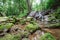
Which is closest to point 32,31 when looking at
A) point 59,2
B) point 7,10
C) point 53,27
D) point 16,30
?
point 16,30

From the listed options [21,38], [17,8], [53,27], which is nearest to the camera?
[21,38]

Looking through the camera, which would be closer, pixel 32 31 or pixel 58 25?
pixel 32 31

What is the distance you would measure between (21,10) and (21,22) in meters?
11.4

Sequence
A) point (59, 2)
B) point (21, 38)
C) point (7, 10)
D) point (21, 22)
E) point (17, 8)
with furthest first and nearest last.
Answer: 1. point (17, 8)
2. point (7, 10)
3. point (59, 2)
4. point (21, 22)
5. point (21, 38)

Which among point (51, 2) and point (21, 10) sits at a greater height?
point (51, 2)

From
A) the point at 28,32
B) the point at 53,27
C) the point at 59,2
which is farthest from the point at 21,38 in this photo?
the point at 59,2

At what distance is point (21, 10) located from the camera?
19.5m

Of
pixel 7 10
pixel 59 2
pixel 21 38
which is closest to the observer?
pixel 21 38

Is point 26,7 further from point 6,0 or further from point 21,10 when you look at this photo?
point 6,0

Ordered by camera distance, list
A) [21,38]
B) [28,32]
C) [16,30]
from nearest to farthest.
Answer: [21,38], [28,32], [16,30]

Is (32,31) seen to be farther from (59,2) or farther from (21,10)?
(21,10)

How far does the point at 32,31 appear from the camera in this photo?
6188 mm

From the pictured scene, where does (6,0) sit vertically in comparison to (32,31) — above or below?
above

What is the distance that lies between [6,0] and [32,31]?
1317 cm
